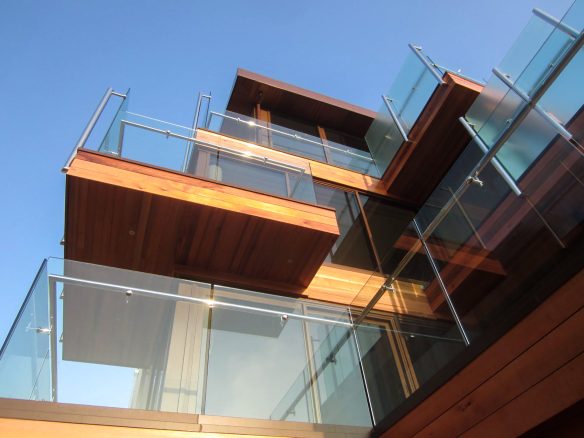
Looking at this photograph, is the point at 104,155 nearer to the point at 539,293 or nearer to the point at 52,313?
the point at 52,313

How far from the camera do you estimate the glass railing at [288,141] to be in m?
7.43

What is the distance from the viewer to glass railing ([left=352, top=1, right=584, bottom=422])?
7.38ft

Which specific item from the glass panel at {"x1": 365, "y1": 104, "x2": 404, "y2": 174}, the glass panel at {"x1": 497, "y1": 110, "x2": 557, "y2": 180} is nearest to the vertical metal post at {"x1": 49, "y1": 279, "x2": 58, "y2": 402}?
the glass panel at {"x1": 497, "y1": 110, "x2": 557, "y2": 180}

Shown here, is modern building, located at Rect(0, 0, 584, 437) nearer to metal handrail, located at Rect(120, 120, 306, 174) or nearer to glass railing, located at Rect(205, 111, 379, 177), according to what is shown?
metal handrail, located at Rect(120, 120, 306, 174)

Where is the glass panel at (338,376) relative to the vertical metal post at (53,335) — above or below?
above

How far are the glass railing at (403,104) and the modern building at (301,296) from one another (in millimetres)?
1985

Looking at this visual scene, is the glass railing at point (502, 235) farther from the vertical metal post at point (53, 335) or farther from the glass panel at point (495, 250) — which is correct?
the vertical metal post at point (53, 335)

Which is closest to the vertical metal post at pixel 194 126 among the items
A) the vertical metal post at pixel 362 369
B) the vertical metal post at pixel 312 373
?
the vertical metal post at pixel 312 373

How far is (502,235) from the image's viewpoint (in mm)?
2729

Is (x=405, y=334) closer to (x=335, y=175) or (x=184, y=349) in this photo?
(x=184, y=349)

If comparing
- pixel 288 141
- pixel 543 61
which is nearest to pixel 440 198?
pixel 543 61

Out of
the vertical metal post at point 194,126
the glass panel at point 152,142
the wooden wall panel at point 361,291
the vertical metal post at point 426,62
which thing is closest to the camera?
the wooden wall panel at point 361,291

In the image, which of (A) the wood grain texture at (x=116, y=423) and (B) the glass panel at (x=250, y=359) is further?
(B) the glass panel at (x=250, y=359)

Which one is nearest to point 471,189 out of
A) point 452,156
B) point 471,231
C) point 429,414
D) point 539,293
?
point 471,231
